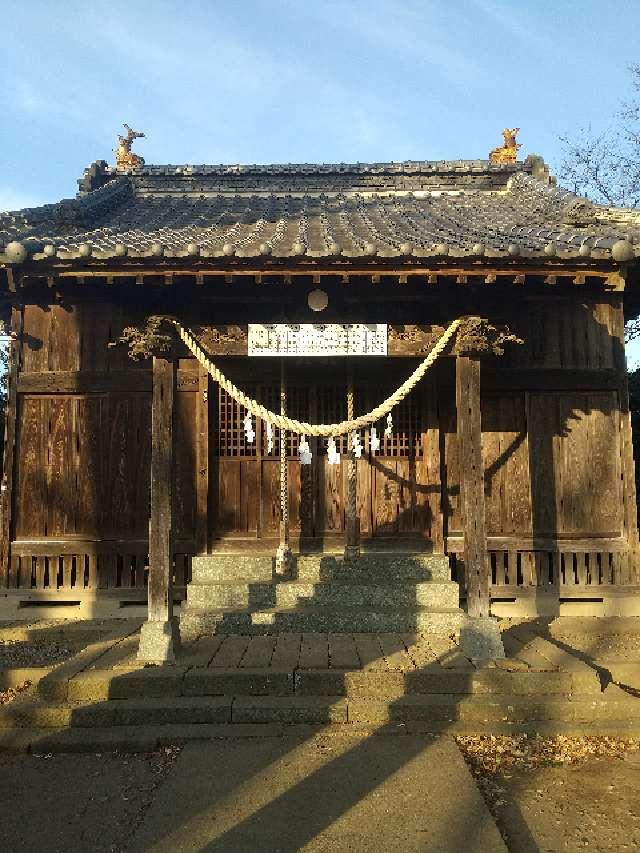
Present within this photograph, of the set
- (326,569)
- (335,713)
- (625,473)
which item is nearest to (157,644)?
(335,713)

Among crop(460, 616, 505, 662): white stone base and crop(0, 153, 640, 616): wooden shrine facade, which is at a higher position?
crop(0, 153, 640, 616): wooden shrine facade

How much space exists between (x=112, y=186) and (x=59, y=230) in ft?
14.5

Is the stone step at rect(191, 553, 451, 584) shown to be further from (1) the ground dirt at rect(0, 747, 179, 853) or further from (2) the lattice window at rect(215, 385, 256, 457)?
(1) the ground dirt at rect(0, 747, 179, 853)

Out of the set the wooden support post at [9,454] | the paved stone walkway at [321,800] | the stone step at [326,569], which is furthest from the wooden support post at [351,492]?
the wooden support post at [9,454]

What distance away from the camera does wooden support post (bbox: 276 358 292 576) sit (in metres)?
7.72

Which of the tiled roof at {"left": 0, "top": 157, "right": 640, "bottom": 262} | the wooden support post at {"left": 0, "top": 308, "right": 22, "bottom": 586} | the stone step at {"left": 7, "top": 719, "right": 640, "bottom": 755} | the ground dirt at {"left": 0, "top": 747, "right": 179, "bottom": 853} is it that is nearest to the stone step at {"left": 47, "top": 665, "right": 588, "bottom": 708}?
the stone step at {"left": 7, "top": 719, "right": 640, "bottom": 755}

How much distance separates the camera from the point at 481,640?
5953 millimetres

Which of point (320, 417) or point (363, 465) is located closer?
point (363, 465)

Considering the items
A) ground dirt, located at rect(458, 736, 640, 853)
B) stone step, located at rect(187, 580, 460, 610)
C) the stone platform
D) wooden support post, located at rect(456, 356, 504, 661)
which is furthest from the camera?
stone step, located at rect(187, 580, 460, 610)

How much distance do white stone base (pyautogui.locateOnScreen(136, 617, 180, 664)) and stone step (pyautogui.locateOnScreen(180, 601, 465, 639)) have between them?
1.01 metres

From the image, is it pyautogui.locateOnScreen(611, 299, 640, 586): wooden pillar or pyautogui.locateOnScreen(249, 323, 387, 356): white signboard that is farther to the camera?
pyautogui.locateOnScreen(611, 299, 640, 586): wooden pillar

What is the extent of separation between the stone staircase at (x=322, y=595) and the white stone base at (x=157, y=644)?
0.94 metres

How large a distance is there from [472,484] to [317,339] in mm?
2417

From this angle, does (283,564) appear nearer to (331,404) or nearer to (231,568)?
(231,568)
